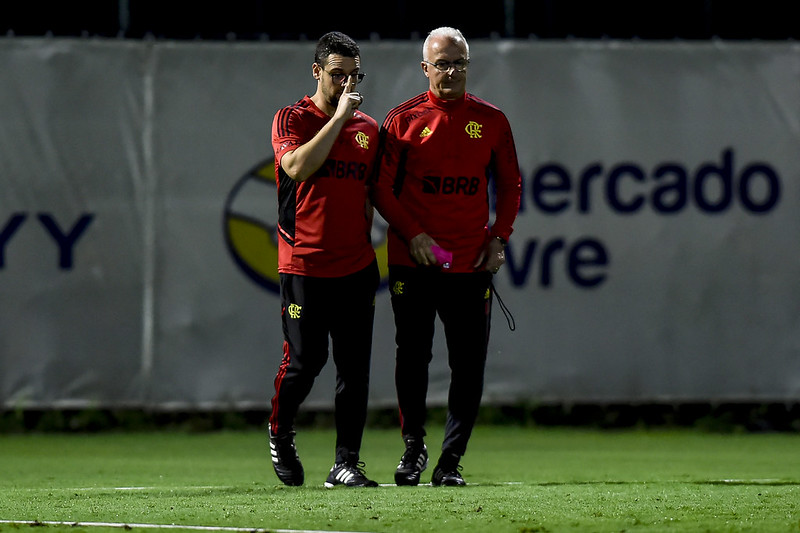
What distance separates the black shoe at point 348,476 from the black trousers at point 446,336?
0.25 meters

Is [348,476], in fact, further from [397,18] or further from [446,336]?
[397,18]

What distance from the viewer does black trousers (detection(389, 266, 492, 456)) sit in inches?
224

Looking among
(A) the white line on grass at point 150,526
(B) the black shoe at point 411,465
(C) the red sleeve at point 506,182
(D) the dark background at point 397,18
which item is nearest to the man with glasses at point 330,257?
(B) the black shoe at point 411,465

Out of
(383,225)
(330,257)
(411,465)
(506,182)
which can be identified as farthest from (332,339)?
(383,225)

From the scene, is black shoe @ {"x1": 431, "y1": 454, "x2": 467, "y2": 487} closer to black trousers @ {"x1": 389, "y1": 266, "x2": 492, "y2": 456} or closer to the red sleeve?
black trousers @ {"x1": 389, "y1": 266, "x2": 492, "y2": 456}

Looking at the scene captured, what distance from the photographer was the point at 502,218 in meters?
5.81

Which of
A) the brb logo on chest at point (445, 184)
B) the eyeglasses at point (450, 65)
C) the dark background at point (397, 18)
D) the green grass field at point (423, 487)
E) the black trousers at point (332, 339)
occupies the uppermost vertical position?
the dark background at point (397, 18)

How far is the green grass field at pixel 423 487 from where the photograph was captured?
4629 mm

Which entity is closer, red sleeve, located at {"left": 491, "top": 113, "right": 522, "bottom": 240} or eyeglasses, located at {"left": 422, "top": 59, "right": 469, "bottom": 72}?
eyeglasses, located at {"left": 422, "top": 59, "right": 469, "bottom": 72}

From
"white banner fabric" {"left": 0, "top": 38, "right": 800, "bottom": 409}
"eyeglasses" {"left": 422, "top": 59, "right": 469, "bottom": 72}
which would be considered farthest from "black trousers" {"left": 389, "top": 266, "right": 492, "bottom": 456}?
"white banner fabric" {"left": 0, "top": 38, "right": 800, "bottom": 409}

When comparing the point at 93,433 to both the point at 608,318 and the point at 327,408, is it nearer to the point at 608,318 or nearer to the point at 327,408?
the point at 327,408

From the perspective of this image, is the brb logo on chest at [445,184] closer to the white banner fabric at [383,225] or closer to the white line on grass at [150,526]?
the white line on grass at [150,526]

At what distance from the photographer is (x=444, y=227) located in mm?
5660

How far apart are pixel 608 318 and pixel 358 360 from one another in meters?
3.43
